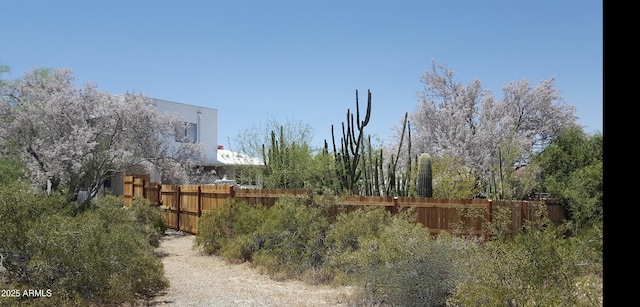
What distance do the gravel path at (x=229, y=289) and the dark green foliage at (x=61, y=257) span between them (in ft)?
2.07

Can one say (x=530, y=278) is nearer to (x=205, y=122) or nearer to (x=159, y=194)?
(x=159, y=194)

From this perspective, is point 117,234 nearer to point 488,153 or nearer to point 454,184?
point 454,184

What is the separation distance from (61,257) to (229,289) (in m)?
2.42

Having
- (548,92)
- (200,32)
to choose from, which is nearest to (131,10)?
(200,32)

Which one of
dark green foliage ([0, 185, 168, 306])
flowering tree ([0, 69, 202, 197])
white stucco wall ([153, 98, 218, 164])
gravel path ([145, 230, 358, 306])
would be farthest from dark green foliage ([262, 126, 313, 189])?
white stucco wall ([153, 98, 218, 164])

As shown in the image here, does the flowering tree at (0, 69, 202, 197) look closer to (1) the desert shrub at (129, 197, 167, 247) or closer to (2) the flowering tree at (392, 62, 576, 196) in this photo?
(1) the desert shrub at (129, 197, 167, 247)

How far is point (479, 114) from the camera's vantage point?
909 inches

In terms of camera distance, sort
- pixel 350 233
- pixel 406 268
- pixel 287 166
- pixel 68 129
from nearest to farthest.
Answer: pixel 406 268 < pixel 350 233 < pixel 68 129 < pixel 287 166

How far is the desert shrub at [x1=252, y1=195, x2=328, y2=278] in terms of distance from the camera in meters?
8.24

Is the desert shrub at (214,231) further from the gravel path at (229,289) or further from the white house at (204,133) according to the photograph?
the white house at (204,133)

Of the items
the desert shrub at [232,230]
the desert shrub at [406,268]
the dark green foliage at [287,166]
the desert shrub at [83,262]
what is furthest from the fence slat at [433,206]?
the desert shrub at [83,262]

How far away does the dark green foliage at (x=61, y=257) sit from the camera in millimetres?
5359

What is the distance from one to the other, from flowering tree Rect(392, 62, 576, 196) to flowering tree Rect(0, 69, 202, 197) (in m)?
12.8

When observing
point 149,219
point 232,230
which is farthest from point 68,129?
point 232,230
